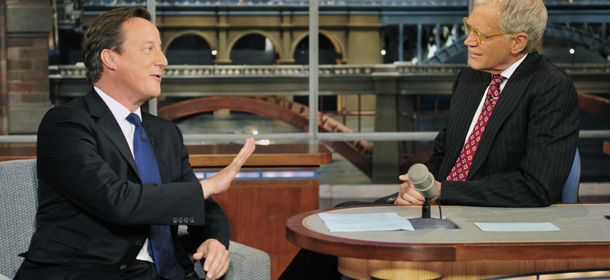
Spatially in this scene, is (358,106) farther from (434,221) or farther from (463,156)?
(434,221)

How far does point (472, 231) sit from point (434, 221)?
0.13 meters

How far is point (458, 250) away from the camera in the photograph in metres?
1.73

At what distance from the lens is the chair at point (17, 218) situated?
6.77 ft

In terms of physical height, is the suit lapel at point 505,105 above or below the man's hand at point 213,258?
above

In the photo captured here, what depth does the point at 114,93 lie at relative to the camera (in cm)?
210

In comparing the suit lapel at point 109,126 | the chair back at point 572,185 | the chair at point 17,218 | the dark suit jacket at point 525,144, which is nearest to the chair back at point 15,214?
the chair at point 17,218

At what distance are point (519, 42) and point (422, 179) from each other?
84 centimetres

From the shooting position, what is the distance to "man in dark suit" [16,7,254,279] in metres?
1.86

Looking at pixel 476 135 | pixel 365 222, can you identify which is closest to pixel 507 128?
pixel 476 135

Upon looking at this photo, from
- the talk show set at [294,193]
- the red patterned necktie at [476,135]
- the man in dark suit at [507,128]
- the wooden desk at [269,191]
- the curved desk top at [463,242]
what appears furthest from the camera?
the wooden desk at [269,191]

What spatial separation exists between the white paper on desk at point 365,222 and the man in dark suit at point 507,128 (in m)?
0.18

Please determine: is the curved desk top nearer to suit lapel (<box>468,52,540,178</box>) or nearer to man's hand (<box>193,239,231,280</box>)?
man's hand (<box>193,239,231,280</box>)

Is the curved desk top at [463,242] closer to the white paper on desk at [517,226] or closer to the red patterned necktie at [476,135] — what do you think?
the white paper on desk at [517,226]

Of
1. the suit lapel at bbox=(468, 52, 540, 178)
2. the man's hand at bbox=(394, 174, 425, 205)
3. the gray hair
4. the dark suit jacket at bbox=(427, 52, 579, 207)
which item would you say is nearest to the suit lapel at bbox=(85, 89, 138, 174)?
the man's hand at bbox=(394, 174, 425, 205)
